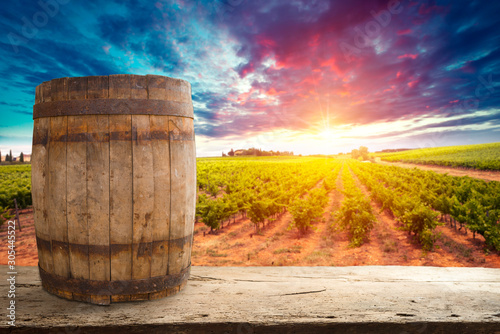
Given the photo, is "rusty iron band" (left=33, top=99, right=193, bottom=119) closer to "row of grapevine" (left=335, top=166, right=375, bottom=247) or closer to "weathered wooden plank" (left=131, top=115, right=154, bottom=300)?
"weathered wooden plank" (left=131, top=115, right=154, bottom=300)

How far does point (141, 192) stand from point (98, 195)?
264 millimetres

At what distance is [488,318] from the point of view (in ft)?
4.83

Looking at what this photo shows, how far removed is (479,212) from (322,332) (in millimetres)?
11120

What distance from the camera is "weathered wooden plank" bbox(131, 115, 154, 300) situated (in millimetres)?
1716

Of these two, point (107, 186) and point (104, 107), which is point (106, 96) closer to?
point (104, 107)

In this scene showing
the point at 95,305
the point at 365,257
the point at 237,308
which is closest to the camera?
the point at 237,308

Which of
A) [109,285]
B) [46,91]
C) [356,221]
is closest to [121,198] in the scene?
[109,285]

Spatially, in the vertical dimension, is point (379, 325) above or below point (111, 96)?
below

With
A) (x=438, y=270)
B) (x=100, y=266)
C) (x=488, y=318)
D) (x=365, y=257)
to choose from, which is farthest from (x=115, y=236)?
(x=365, y=257)

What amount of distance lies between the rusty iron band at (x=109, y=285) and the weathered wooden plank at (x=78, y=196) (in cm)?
6

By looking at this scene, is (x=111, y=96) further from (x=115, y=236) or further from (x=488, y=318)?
(x=488, y=318)

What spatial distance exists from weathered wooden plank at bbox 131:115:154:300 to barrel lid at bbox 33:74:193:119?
0.10 m

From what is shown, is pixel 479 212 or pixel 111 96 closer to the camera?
pixel 111 96

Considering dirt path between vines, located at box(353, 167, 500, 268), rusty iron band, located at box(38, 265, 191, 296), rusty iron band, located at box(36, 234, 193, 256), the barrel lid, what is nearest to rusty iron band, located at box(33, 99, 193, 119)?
the barrel lid
